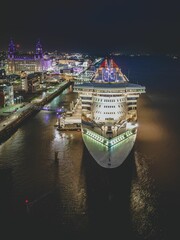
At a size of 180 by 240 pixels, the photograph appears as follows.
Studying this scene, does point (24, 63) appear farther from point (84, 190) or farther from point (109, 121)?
→ point (84, 190)

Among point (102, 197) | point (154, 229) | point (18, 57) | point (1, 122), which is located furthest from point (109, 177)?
point (18, 57)

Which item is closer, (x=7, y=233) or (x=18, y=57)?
(x=7, y=233)

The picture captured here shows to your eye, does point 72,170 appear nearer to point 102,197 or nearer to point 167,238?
point 102,197

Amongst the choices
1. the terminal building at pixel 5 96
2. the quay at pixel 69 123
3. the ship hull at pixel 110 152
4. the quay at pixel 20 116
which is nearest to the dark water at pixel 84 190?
the ship hull at pixel 110 152

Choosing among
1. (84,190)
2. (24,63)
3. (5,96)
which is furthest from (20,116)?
(24,63)

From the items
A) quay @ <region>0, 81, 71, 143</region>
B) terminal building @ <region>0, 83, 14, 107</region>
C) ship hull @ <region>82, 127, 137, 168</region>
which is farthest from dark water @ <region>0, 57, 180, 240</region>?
terminal building @ <region>0, 83, 14, 107</region>
